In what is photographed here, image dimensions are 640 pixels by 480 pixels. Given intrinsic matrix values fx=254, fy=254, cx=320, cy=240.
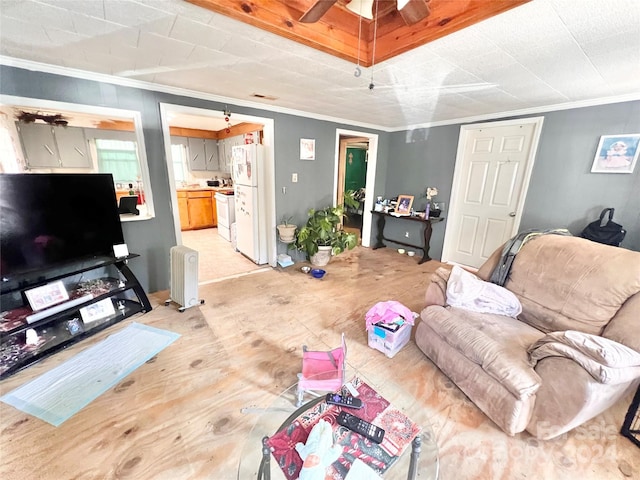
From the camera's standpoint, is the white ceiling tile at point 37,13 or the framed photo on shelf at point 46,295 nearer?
the white ceiling tile at point 37,13

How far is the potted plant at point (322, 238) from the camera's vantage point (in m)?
3.58

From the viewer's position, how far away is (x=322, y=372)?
1613 millimetres

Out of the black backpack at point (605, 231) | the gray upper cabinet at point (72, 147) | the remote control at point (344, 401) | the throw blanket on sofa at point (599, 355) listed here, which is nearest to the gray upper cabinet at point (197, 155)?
the gray upper cabinet at point (72, 147)

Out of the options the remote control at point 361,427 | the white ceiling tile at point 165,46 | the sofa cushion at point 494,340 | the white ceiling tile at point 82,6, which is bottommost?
the remote control at point 361,427

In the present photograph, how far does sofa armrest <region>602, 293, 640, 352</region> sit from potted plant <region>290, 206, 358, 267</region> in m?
2.61

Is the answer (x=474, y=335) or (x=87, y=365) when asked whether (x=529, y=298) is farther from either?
(x=87, y=365)

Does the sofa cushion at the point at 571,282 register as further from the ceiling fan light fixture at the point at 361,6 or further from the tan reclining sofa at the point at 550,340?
the ceiling fan light fixture at the point at 361,6

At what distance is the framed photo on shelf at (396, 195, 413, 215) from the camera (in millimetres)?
4301

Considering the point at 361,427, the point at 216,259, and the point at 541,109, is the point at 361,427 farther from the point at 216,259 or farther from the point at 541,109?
the point at 541,109

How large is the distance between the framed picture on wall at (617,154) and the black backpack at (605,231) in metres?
0.42

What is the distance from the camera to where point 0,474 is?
1.17 meters

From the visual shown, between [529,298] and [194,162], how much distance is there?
636 cm

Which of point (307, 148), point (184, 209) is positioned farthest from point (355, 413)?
point (184, 209)

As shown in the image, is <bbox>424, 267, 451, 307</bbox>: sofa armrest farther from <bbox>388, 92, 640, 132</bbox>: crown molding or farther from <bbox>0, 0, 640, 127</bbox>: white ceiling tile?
<bbox>388, 92, 640, 132</bbox>: crown molding
